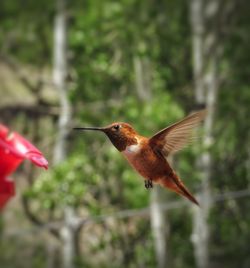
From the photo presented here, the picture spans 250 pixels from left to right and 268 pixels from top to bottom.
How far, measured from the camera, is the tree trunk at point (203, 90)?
16.0 feet

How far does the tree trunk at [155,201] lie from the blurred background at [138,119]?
1cm

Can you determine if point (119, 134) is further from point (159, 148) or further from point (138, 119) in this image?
point (138, 119)

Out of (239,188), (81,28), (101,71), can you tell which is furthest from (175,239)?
(81,28)

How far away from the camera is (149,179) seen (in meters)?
1.03

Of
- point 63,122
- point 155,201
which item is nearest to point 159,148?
point 155,201

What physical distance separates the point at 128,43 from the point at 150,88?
1.64 feet

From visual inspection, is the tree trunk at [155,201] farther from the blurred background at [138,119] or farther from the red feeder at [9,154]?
the red feeder at [9,154]

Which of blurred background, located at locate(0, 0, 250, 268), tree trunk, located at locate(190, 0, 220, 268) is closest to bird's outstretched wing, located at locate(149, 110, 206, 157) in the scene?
blurred background, located at locate(0, 0, 250, 268)

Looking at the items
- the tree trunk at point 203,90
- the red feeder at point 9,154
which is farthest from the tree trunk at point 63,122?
the red feeder at point 9,154

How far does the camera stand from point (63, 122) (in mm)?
4848

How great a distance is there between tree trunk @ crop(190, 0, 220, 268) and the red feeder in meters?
3.73

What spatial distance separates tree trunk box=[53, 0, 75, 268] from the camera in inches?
190

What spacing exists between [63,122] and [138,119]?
99 cm

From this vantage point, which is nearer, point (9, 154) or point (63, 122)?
point (9, 154)
